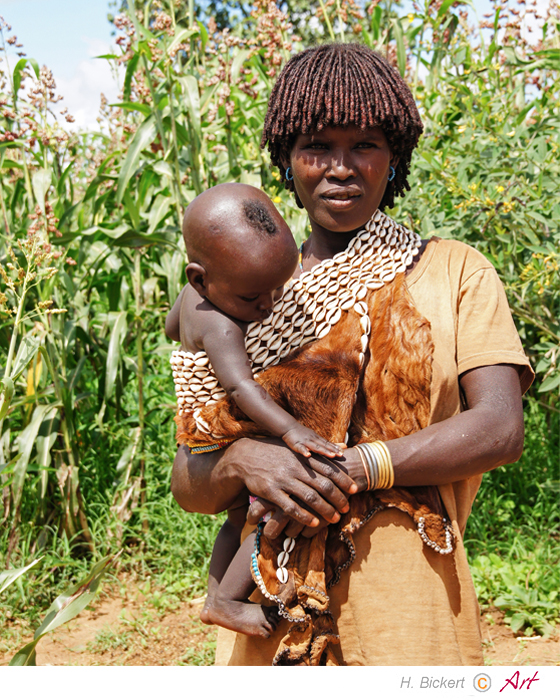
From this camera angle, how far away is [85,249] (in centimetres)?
344

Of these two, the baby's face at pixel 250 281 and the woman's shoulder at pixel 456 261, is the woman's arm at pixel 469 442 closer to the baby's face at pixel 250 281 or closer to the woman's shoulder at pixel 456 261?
the woman's shoulder at pixel 456 261

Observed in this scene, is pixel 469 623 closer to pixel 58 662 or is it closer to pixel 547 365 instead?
pixel 547 365

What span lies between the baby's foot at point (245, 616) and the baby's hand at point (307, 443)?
0.39m

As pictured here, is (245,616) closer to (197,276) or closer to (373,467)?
(373,467)

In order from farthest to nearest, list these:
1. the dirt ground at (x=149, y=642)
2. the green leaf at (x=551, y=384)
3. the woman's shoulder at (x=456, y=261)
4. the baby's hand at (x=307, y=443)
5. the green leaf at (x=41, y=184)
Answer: the green leaf at (x=41, y=184) → the dirt ground at (x=149, y=642) → the green leaf at (x=551, y=384) → the woman's shoulder at (x=456, y=261) → the baby's hand at (x=307, y=443)

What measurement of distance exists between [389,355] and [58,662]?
2.28 metres

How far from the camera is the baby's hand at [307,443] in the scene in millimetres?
1397

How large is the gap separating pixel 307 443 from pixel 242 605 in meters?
0.43

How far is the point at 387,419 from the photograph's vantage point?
1.54 m

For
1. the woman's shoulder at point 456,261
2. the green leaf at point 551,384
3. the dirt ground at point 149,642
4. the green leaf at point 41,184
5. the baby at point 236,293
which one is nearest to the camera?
the baby at point 236,293

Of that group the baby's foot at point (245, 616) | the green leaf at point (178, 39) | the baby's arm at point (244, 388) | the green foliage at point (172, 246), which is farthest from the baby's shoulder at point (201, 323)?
the green leaf at point (178, 39)

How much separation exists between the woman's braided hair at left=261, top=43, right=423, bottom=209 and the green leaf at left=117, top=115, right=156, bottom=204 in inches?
52.8

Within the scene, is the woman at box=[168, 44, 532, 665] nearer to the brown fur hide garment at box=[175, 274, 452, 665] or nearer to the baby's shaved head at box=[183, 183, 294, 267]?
the brown fur hide garment at box=[175, 274, 452, 665]
